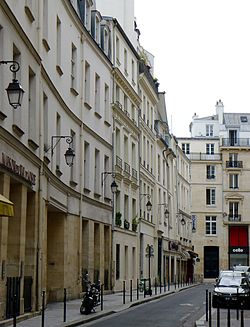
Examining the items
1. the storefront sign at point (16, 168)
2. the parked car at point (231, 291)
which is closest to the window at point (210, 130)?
the parked car at point (231, 291)

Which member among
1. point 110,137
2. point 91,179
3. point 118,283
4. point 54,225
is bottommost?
point 118,283

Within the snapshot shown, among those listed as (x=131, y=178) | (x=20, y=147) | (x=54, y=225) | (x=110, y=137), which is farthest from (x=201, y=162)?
(x=20, y=147)

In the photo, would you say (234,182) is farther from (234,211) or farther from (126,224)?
(126,224)

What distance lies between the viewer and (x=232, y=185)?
94.2 metres

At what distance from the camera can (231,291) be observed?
101 feet

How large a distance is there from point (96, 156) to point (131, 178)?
9.65 metres

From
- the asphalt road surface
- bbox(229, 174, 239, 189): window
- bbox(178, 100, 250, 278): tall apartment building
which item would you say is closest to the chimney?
A: bbox(178, 100, 250, 278): tall apartment building

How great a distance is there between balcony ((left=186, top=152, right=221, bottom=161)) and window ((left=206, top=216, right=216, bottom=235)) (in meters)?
7.31

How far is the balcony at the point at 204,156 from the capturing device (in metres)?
94.4

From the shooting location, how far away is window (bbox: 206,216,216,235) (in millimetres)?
93062

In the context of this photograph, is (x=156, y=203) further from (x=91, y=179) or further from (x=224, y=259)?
(x=224, y=259)

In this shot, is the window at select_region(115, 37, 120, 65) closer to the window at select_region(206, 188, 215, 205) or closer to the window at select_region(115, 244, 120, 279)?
the window at select_region(115, 244, 120, 279)

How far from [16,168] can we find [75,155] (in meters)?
11.3

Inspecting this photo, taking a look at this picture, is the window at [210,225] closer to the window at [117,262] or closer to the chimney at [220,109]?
the chimney at [220,109]
